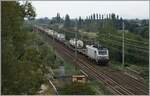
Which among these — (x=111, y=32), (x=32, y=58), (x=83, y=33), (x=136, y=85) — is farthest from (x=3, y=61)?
(x=83, y=33)

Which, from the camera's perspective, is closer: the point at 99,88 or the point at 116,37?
the point at 99,88

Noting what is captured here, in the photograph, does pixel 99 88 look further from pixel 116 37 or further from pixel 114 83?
pixel 116 37

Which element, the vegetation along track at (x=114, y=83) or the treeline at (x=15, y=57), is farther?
the vegetation along track at (x=114, y=83)

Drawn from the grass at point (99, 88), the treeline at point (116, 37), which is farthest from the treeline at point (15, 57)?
the treeline at point (116, 37)

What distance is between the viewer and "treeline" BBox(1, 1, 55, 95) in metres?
8.80

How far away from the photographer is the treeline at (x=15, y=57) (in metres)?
8.80

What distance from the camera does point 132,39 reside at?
38.2 m

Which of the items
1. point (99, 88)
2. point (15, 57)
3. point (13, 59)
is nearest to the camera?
point (13, 59)

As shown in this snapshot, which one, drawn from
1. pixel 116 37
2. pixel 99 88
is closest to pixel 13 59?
pixel 99 88

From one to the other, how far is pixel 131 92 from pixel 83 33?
120 ft

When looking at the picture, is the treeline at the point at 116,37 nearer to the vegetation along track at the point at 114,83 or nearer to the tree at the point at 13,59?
the vegetation along track at the point at 114,83

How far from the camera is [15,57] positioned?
955 centimetres

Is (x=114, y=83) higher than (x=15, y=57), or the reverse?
(x=15, y=57)

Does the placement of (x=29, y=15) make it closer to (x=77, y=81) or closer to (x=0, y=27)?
(x=0, y=27)
